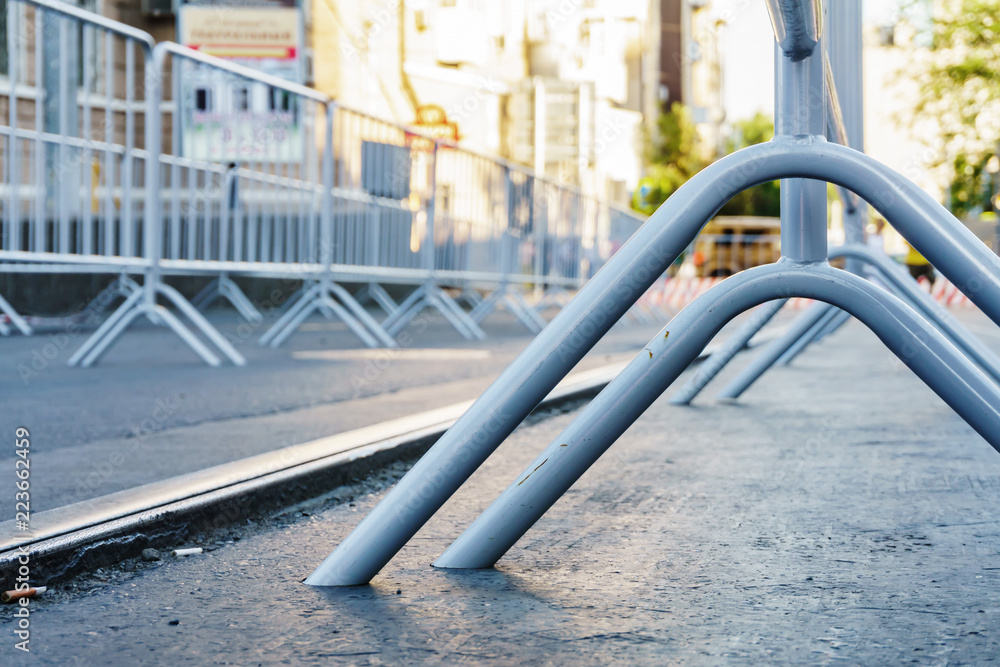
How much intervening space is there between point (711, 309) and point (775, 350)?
3.41m

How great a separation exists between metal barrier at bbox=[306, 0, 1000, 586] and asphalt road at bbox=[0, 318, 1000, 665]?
182 millimetres

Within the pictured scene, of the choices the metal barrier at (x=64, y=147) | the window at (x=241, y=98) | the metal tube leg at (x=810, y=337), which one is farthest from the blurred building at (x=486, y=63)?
the metal tube leg at (x=810, y=337)

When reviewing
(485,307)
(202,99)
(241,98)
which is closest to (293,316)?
(241,98)

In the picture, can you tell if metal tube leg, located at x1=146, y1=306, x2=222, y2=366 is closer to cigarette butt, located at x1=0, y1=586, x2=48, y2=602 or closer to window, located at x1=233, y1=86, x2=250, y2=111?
window, located at x1=233, y1=86, x2=250, y2=111

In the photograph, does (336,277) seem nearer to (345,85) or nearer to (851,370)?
(851,370)

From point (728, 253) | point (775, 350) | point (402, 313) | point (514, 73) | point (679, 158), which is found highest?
point (514, 73)

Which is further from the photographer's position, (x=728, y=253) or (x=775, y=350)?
(x=728, y=253)

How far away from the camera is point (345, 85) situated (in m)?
23.9

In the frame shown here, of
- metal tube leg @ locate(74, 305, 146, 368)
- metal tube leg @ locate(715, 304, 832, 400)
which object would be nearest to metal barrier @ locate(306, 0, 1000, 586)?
metal tube leg @ locate(715, 304, 832, 400)

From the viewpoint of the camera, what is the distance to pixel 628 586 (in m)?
2.35

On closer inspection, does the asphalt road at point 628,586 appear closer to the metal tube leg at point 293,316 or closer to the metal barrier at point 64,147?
the metal barrier at point 64,147

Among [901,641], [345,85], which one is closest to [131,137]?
[901,641]

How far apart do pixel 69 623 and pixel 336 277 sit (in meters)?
7.88

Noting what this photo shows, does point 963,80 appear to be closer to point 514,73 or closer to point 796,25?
point 514,73
